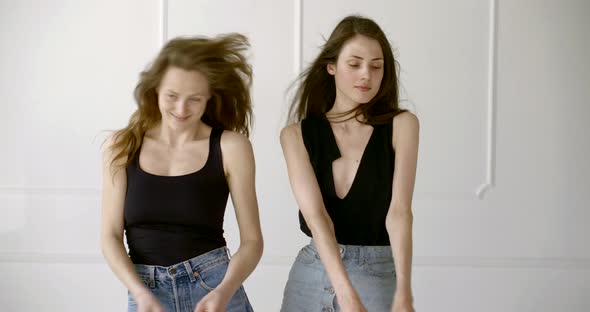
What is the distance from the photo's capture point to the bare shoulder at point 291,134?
1.63 metres

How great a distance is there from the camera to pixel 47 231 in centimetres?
301

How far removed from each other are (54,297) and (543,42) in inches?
87.1

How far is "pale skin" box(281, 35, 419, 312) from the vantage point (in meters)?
1.49

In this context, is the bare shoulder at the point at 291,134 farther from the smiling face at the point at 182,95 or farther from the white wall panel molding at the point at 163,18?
the white wall panel molding at the point at 163,18

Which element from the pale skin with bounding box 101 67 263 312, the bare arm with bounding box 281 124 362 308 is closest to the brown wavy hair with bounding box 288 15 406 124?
the bare arm with bounding box 281 124 362 308

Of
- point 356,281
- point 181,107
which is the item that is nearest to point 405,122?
Result: point 356,281

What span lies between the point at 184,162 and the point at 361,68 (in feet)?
1.40

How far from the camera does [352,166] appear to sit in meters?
1.61

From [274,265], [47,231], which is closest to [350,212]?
[274,265]

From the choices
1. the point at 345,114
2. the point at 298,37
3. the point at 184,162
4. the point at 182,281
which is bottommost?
the point at 182,281

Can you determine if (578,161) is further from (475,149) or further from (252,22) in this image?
(252,22)

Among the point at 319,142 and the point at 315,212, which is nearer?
the point at 315,212

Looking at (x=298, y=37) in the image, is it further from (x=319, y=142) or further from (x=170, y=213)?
(x=170, y=213)

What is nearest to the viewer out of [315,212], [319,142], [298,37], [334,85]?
[315,212]
